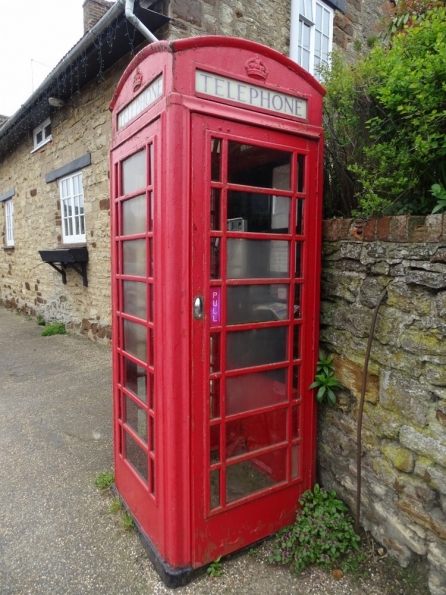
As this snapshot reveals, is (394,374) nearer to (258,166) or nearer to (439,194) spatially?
(439,194)

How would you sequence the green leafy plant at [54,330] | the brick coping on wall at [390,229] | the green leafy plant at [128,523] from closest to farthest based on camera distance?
1. the brick coping on wall at [390,229]
2. the green leafy plant at [128,523]
3. the green leafy plant at [54,330]

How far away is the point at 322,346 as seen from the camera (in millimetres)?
2641

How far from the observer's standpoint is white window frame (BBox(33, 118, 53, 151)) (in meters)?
8.70

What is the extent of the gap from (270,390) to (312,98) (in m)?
1.81

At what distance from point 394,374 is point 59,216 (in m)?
8.19

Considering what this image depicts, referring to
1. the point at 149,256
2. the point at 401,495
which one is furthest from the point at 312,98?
the point at 401,495

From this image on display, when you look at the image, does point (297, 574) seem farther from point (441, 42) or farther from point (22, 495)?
point (441, 42)

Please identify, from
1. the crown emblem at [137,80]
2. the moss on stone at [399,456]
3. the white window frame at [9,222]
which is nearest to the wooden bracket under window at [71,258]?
the white window frame at [9,222]

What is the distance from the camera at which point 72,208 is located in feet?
26.3

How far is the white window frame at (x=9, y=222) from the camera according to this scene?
1168cm

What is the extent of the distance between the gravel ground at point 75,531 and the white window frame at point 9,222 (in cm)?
827

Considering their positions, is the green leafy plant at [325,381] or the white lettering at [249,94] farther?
the green leafy plant at [325,381]

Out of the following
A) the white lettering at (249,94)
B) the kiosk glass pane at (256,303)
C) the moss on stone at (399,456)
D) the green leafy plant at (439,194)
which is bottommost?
the moss on stone at (399,456)

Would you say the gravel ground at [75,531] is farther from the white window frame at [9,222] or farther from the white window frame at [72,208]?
the white window frame at [9,222]
